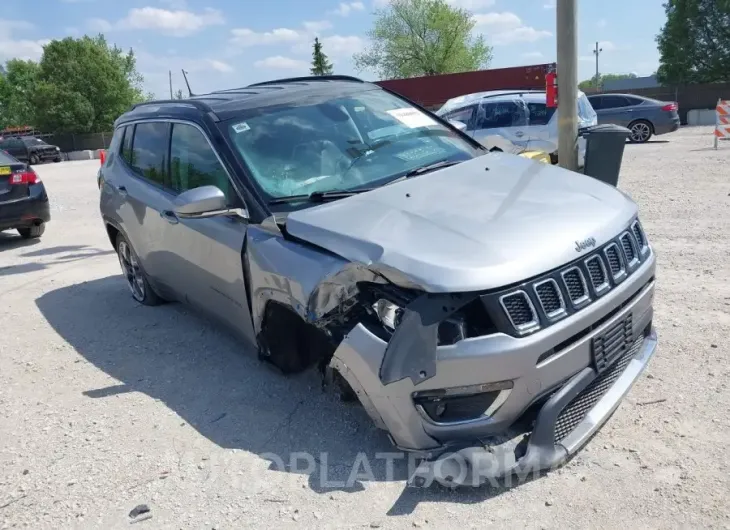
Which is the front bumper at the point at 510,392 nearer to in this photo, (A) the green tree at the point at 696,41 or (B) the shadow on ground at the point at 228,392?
(B) the shadow on ground at the point at 228,392

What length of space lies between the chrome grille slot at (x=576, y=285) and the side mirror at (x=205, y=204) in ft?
5.92

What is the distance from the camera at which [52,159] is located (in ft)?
125

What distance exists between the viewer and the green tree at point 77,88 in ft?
175

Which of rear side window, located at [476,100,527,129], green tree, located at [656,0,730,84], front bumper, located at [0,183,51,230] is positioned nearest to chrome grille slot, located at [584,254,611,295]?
front bumper, located at [0,183,51,230]

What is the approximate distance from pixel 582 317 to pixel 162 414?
2.50 m

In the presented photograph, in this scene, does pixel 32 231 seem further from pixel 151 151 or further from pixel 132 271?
pixel 151 151

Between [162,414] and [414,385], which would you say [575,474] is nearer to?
[414,385]

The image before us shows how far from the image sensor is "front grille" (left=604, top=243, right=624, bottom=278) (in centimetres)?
308

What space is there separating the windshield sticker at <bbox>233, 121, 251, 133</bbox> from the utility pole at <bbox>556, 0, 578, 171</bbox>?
A: 13.0 ft

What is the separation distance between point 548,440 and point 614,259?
979mm

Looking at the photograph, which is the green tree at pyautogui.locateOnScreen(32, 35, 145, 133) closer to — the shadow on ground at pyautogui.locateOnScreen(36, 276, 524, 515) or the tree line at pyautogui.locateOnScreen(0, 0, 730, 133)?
the tree line at pyautogui.locateOnScreen(0, 0, 730, 133)

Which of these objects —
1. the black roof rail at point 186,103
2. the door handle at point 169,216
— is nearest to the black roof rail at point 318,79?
the black roof rail at point 186,103

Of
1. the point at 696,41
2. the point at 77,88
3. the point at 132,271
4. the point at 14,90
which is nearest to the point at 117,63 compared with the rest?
the point at 77,88

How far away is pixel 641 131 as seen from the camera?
19984 mm
